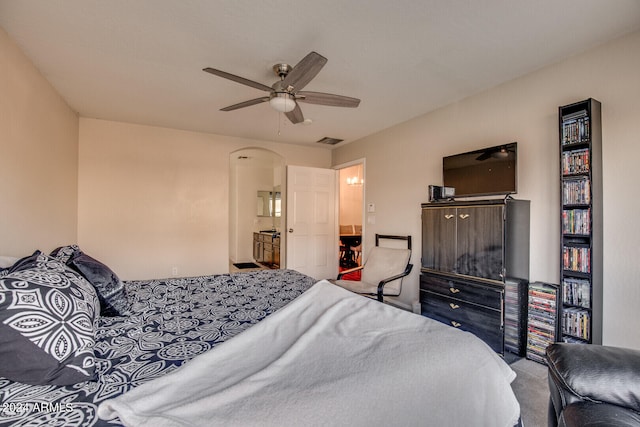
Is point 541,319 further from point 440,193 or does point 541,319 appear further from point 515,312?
point 440,193

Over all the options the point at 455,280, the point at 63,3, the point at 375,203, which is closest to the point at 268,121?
the point at 375,203

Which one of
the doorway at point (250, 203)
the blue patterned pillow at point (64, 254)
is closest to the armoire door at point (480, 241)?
the blue patterned pillow at point (64, 254)

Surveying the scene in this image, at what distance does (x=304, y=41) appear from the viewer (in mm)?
2229

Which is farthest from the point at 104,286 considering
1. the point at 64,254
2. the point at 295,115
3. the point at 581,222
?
the point at 581,222

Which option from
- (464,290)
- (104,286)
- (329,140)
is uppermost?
(329,140)

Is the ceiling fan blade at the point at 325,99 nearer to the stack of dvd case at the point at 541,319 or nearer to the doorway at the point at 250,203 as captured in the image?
the stack of dvd case at the point at 541,319

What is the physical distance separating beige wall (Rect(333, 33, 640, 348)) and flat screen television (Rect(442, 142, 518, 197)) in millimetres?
113

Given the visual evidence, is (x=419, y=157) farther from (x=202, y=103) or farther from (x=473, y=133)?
(x=202, y=103)

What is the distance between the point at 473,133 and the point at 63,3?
3.61 metres

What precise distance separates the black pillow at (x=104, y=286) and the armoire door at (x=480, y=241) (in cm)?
273

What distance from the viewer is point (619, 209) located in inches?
85.0

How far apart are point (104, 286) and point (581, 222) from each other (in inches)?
127

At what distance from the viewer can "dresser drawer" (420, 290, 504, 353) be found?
2.47m

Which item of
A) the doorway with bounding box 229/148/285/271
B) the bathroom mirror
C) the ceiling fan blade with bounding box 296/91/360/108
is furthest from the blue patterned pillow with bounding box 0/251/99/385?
the bathroom mirror
